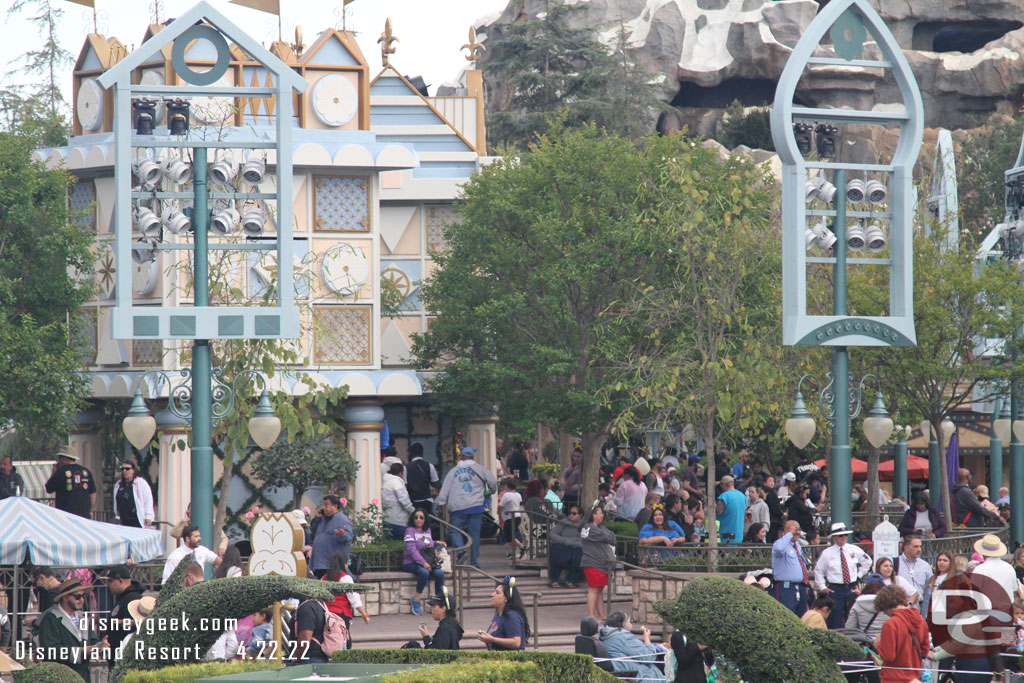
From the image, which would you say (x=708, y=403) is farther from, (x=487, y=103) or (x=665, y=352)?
(x=487, y=103)

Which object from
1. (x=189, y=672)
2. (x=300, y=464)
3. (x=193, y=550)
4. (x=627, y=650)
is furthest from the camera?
(x=300, y=464)

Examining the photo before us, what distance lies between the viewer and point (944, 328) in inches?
912

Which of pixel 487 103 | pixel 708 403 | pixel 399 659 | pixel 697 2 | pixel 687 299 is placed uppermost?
pixel 697 2

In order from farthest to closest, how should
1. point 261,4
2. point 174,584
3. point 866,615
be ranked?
1. point 261,4
2. point 866,615
3. point 174,584

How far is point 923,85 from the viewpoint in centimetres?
6391

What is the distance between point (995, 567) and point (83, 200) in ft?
53.9

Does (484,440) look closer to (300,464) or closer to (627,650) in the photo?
(300,464)

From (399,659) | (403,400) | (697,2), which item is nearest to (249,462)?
(403,400)

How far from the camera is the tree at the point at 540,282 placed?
82.3 feet

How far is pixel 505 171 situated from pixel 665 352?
4.73 m

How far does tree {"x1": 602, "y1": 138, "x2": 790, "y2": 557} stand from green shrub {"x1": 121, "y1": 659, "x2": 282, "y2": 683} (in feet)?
35.0

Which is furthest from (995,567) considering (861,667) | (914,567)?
(861,667)

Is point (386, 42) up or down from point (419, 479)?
up

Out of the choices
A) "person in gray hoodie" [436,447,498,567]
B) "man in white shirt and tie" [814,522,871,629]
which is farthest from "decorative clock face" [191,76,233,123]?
"man in white shirt and tie" [814,522,871,629]
